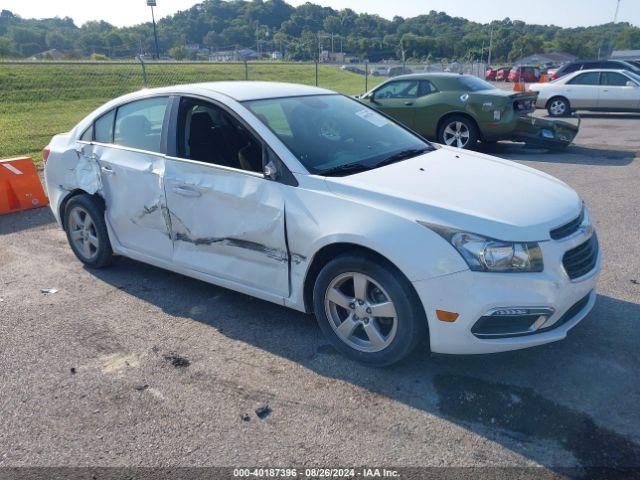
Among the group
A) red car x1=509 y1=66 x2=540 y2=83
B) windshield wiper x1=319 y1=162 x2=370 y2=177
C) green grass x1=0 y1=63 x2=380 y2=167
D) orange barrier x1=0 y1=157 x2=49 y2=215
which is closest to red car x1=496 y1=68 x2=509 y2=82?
red car x1=509 y1=66 x2=540 y2=83

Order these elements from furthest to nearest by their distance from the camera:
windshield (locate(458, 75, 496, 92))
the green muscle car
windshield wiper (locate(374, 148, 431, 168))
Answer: windshield (locate(458, 75, 496, 92)) < the green muscle car < windshield wiper (locate(374, 148, 431, 168))

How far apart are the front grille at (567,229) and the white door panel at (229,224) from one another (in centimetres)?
164

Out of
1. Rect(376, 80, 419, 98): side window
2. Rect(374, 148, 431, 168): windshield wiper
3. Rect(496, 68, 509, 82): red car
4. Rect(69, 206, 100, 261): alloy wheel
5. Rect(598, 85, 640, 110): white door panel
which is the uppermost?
Rect(374, 148, 431, 168): windshield wiper

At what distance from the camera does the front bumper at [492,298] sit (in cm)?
301

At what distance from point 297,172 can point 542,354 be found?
77.0 inches

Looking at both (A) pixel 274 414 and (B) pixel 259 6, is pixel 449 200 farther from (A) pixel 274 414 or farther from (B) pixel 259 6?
(B) pixel 259 6

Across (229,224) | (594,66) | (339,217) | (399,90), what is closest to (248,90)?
(229,224)

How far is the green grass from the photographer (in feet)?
45.6

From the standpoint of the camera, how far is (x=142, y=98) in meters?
4.72

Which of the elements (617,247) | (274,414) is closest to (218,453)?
(274,414)

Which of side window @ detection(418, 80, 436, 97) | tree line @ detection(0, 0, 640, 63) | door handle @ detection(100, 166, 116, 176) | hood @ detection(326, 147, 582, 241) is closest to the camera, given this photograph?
hood @ detection(326, 147, 582, 241)

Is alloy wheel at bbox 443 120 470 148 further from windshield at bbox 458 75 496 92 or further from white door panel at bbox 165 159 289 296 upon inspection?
white door panel at bbox 165 159 289 296

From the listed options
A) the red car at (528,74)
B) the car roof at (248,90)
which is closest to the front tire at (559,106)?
the car roof at (248,90)

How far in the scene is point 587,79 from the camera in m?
17.0
